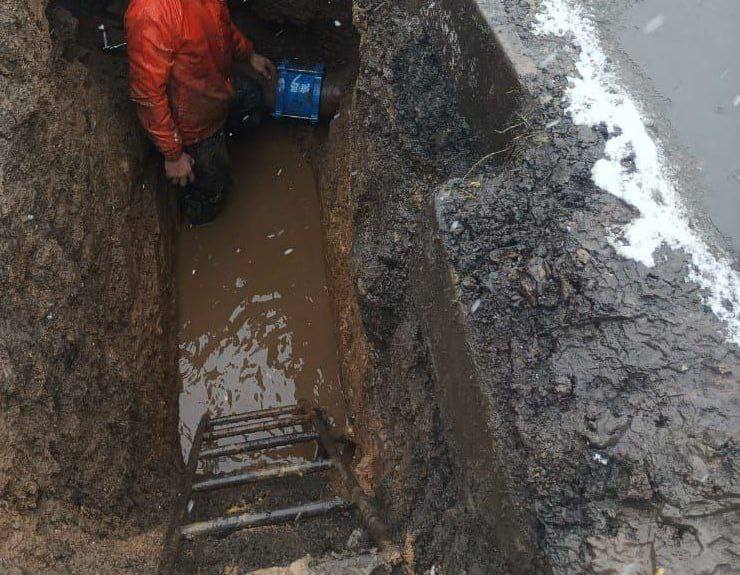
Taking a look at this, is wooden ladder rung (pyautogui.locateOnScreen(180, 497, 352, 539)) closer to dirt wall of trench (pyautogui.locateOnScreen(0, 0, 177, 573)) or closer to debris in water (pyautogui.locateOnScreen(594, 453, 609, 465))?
dirt wall of trench (pyautogui.locateOnScreen(0, 0, 177, 573))

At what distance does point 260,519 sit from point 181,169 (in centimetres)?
227

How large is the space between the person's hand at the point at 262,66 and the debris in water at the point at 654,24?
2.52 meters

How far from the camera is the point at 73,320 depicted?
2.55 meters

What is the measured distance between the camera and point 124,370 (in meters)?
2.88

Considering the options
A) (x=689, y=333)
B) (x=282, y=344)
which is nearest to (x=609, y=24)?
(x=689, y=333)

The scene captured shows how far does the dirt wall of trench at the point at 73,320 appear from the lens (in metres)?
2.06

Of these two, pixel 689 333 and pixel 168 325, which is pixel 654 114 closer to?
pixel 689 333

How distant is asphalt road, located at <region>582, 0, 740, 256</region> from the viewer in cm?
173

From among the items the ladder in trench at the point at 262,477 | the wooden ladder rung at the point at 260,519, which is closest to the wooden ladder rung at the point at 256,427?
the ladder in trench at the point at 262,477

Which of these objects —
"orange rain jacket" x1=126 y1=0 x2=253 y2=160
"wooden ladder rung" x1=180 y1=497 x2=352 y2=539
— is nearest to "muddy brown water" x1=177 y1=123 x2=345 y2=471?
"orange rain jacket" x1=126 y1=0 x2=253 y2=160

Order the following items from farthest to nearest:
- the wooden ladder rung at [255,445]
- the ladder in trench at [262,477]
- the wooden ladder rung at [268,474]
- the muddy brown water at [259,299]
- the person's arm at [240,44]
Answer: the person's arm at [240,44] → the muddy brown water at [259,299] → the wooden ladder rung at [255,445] → the wooden ladder rung at [268,474] → the ladder in trench at [262,477]

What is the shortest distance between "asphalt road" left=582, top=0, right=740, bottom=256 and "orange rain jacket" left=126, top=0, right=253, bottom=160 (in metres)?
2.07

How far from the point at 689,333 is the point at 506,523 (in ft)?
2.22

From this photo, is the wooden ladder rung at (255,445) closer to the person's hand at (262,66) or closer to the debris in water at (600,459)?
the debris in water at (600,459)
